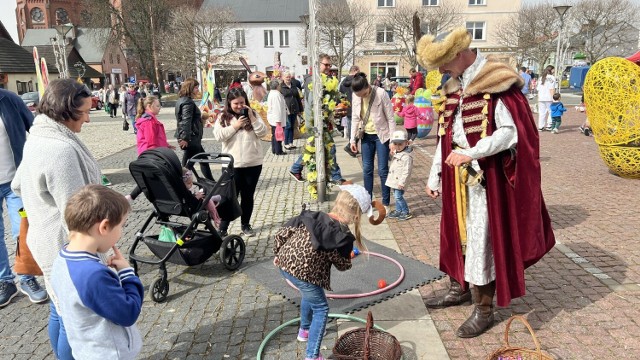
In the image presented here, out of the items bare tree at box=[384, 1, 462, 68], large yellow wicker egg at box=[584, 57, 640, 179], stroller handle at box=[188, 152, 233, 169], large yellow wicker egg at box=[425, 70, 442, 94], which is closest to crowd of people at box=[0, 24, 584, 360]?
stroller handle at box=[188, 152, 233, 169]

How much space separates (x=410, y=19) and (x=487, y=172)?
4579 cm

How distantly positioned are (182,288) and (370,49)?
5004 centimetres

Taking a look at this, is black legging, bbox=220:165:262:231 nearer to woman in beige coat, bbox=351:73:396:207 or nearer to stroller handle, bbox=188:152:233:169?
stroller handle, bbox=188:152:233:169

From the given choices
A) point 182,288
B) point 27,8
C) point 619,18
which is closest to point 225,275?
point 182,288

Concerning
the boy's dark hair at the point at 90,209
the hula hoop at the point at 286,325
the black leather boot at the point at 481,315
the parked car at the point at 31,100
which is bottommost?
the hula hoop at the point at 286,325

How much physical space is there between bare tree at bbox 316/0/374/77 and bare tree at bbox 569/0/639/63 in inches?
757

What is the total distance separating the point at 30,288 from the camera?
433 centimetres

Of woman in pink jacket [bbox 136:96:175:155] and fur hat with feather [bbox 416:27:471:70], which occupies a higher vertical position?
fur hat with feather [bbox 416:27:471:70]

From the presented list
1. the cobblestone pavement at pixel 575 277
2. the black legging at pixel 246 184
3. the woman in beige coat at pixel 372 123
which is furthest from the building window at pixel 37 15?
the black legging at pixel 246 184

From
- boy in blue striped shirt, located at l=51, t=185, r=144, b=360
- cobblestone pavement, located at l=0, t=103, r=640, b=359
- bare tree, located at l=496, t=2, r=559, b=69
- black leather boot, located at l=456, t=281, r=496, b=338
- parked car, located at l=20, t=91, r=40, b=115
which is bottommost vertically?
cobblestone pavement, located at l=0, t=103, r=640, b=359

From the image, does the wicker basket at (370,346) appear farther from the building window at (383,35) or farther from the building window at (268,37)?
the building window at (268,37)

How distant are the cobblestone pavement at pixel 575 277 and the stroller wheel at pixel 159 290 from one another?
2363 millimetres

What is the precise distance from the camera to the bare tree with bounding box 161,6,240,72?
45.3 m

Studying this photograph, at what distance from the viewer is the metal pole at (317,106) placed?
288 inches
